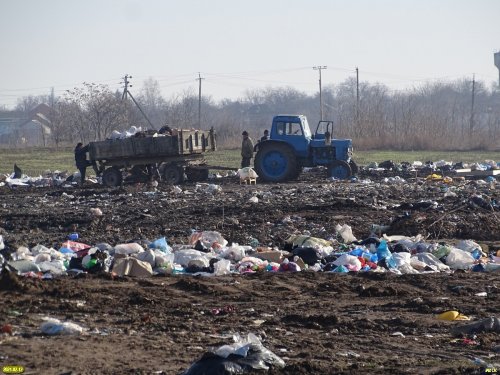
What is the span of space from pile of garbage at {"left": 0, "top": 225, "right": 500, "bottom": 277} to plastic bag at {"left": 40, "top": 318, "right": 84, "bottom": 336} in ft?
9.67

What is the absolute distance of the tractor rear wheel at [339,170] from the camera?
85.5ft

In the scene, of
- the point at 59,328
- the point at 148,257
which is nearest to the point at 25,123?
the point at 148,257

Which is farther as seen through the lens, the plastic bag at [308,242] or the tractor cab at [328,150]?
the tractor cab at [328,150]

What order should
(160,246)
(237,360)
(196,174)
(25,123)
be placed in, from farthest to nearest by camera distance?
(25,123), (196,174), (160,246), (237,360)

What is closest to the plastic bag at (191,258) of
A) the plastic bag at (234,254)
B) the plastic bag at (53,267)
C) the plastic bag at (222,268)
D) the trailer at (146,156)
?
the plastic bag at (222,268)

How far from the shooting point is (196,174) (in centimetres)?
2677

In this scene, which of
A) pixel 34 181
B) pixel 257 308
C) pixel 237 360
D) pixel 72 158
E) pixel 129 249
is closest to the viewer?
pixel 237 360

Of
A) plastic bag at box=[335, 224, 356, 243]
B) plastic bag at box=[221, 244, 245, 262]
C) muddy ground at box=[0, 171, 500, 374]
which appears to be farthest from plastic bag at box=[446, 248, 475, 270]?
plastic bag at box=[221, 244, 245, 262]

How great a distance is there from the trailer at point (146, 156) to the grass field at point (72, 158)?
6480 millimetres

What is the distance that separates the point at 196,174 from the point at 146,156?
1813 millimetres

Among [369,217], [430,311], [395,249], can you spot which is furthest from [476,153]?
[430,311]

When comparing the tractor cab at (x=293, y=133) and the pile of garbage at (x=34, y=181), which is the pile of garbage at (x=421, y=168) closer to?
the tractor cab at (x=293, y=133)

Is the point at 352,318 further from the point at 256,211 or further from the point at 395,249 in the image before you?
the point at 256,211

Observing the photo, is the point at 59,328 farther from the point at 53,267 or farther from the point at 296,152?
the point at 296,152
